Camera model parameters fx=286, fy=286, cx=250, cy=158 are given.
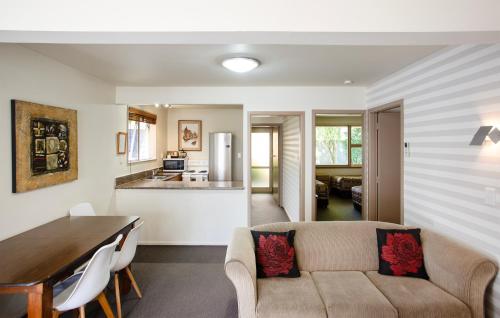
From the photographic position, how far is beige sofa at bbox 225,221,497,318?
2029 millimetres

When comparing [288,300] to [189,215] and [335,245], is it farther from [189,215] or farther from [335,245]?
[189,215]

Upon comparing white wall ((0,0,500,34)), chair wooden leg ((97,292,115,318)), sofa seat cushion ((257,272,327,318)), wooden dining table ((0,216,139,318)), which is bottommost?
chair wooden leg ((97,292,115,318))

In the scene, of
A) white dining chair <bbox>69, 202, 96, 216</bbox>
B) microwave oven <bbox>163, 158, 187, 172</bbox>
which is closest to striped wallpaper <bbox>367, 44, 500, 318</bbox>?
white dining chair <bbox>69, 202, 96, 216</bbox>

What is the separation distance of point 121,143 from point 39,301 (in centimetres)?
299

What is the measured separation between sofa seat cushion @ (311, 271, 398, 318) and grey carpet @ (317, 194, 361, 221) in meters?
3.57

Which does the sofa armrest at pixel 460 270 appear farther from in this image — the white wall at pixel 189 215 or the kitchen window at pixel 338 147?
the kitchen window at pixel 338 147

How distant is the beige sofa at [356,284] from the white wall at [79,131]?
1.87 m

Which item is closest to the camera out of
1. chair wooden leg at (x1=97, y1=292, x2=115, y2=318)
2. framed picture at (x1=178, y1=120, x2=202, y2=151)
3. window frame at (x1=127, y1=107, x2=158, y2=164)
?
chair wooden leg at (x1=97, y1=292, x2=115, y2=318)

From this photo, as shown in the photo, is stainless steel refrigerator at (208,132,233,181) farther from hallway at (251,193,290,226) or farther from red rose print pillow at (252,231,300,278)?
red rose print pillow at (252,231,300,278)

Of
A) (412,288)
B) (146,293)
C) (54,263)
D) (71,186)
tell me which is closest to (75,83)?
(71,186)

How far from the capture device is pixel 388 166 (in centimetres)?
418

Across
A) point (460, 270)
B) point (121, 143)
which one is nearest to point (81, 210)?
point (121, 143)

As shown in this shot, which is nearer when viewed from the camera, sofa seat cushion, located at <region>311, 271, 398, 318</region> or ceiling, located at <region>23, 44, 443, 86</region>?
sofa seat cushion, located at <region>311, 271, 398, 318</region>

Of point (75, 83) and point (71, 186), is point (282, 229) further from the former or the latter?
point (75, 83)
